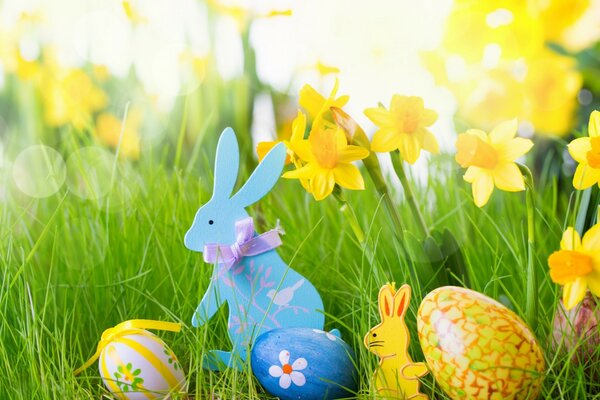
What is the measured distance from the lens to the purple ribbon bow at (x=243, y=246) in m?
0.82

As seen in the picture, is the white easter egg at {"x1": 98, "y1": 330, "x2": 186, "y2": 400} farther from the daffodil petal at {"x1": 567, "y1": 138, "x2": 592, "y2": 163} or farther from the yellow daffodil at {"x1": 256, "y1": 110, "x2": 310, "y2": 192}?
the daffodil petal at {"x1": 567, "y1": 138, "x2": 592, "y2": 163}

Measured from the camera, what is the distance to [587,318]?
812 mm

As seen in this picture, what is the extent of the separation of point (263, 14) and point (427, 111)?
853 mm

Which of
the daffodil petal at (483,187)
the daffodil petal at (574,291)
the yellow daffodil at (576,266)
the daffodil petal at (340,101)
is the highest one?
the daffodil petal at (340,101)

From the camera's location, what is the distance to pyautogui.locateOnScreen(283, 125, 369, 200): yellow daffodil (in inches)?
29.6

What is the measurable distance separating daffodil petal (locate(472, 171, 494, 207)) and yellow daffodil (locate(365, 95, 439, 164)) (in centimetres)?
6

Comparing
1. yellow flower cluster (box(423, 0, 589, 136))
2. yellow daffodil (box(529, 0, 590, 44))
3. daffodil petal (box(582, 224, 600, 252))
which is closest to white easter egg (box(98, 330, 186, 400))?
daffodil petal (box(582, 224, 600, 252))

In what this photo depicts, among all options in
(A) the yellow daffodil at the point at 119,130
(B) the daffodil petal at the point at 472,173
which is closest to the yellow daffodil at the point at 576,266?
(B) the daffodil petal at the point at 472,173

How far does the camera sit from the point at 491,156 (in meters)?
0.74

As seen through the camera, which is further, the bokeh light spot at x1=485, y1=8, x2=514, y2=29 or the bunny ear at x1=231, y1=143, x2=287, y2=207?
the bokeh light spot at x1=485, y1=8, x2=514, y2=29

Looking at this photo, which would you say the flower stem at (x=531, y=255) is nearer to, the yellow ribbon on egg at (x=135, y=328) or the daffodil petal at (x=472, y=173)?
the daffodil petal at (x=472, y=173)

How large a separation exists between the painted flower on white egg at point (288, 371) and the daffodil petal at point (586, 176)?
0.33 m

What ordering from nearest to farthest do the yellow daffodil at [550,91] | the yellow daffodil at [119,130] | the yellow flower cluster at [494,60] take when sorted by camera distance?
the yellow flower cluster at [494,60], the yellow daffodil at [550,91], the yellow daffodil at [119,130]

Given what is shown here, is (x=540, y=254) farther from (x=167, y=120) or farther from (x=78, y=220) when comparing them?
(x=167, y=120)
